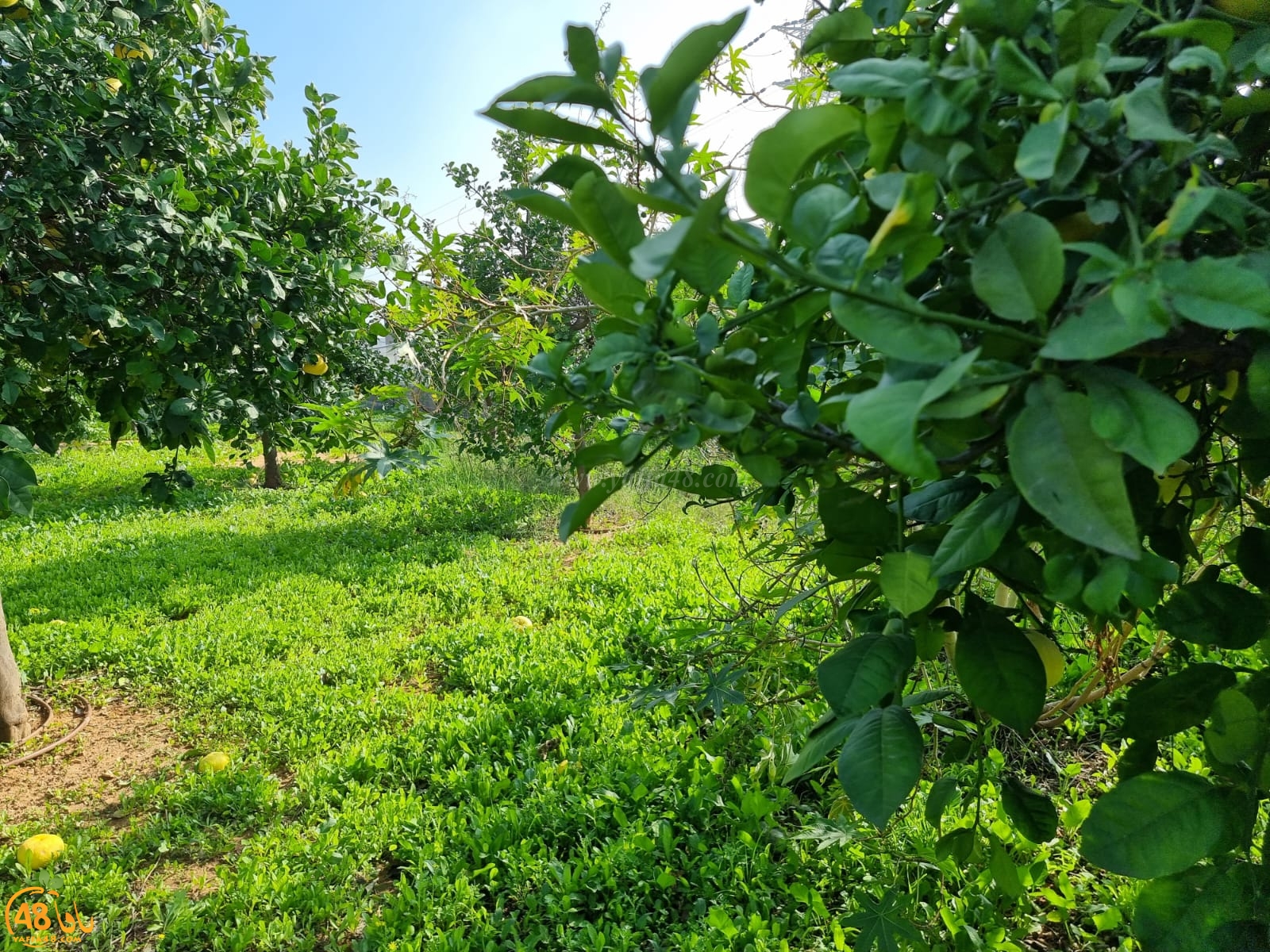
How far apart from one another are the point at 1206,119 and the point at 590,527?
557cm

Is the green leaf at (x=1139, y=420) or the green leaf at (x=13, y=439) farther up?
the green leaf at (x=1139, y=420)

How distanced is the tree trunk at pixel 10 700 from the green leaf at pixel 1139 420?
357 centimetres

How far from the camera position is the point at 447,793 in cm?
226

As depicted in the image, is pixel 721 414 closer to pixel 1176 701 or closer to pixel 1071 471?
pixel 1071 471

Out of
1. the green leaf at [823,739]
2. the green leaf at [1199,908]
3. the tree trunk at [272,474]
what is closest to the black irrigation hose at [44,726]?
the green leaf at [823,739]

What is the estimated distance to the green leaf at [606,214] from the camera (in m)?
0.30

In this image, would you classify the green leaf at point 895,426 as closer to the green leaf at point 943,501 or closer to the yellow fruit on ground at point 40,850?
the green leaf at point 943,501

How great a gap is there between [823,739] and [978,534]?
0.22m

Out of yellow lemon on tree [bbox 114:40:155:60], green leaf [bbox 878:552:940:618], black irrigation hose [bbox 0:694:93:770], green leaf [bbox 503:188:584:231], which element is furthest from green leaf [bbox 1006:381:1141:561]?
black irrigation hose [bbox 0:694:93:770]

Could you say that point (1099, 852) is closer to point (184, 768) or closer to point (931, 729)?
point (931, 729)

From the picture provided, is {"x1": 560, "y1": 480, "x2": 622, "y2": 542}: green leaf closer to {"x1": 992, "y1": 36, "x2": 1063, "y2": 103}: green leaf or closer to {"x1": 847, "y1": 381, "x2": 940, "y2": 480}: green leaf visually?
{"x1": 847, "y1": 381, "x2": 940, "y2": 480}: green leaf

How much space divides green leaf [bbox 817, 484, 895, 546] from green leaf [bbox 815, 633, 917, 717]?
0.22 feet

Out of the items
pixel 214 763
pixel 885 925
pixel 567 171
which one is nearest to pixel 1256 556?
pixel 567 171

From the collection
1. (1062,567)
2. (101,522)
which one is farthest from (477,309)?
(101,522)
